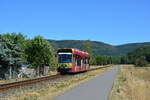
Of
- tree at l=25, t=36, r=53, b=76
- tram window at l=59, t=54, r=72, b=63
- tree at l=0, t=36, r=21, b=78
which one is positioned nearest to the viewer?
tree at l=0, t=36, r=21, b=78

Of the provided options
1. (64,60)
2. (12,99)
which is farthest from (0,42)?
(12,99)

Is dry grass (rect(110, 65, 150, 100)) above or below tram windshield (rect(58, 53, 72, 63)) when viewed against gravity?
below

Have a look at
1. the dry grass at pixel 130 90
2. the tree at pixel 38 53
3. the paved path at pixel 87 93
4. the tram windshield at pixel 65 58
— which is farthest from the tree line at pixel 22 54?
the paved path at pixel 87 93

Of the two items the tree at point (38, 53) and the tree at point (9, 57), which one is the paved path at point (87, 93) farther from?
the tree at point (38, 53)

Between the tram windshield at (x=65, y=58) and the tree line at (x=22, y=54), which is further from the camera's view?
the tram windshield at (x=65, y=58)

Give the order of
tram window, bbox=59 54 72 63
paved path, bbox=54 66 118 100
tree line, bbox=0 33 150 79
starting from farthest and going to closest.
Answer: tram window, bbox=59 54 72 63, tree line, bbox=0 33 150 79, paved path, bbox=54 66 118 100

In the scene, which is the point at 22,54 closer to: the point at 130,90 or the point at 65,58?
the point at 65,58

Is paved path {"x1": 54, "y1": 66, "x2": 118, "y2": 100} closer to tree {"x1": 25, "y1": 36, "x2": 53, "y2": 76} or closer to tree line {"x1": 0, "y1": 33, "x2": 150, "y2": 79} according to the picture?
tree line {"x1": 0, "y1": 33, "x2": 150, "y2": 79}

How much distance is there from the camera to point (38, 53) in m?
44.4

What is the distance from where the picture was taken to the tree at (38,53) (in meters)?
44.3

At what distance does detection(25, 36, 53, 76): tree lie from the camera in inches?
1743

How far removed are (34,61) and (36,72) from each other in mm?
1816

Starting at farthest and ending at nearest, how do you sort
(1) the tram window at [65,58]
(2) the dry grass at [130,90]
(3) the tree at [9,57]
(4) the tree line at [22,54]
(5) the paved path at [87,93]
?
(1) the tram window at [65,58]
(4) the tree line at [22,54]
(3) the tree at [9,57]
(2) the dry grass at [130,90]
(5) the paved path at [87,93]

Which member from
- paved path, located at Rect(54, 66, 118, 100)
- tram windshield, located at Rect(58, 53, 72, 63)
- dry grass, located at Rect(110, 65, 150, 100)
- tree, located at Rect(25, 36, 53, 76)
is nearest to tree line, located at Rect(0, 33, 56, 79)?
tree, located at Rect(25, 36, 53, 76)
